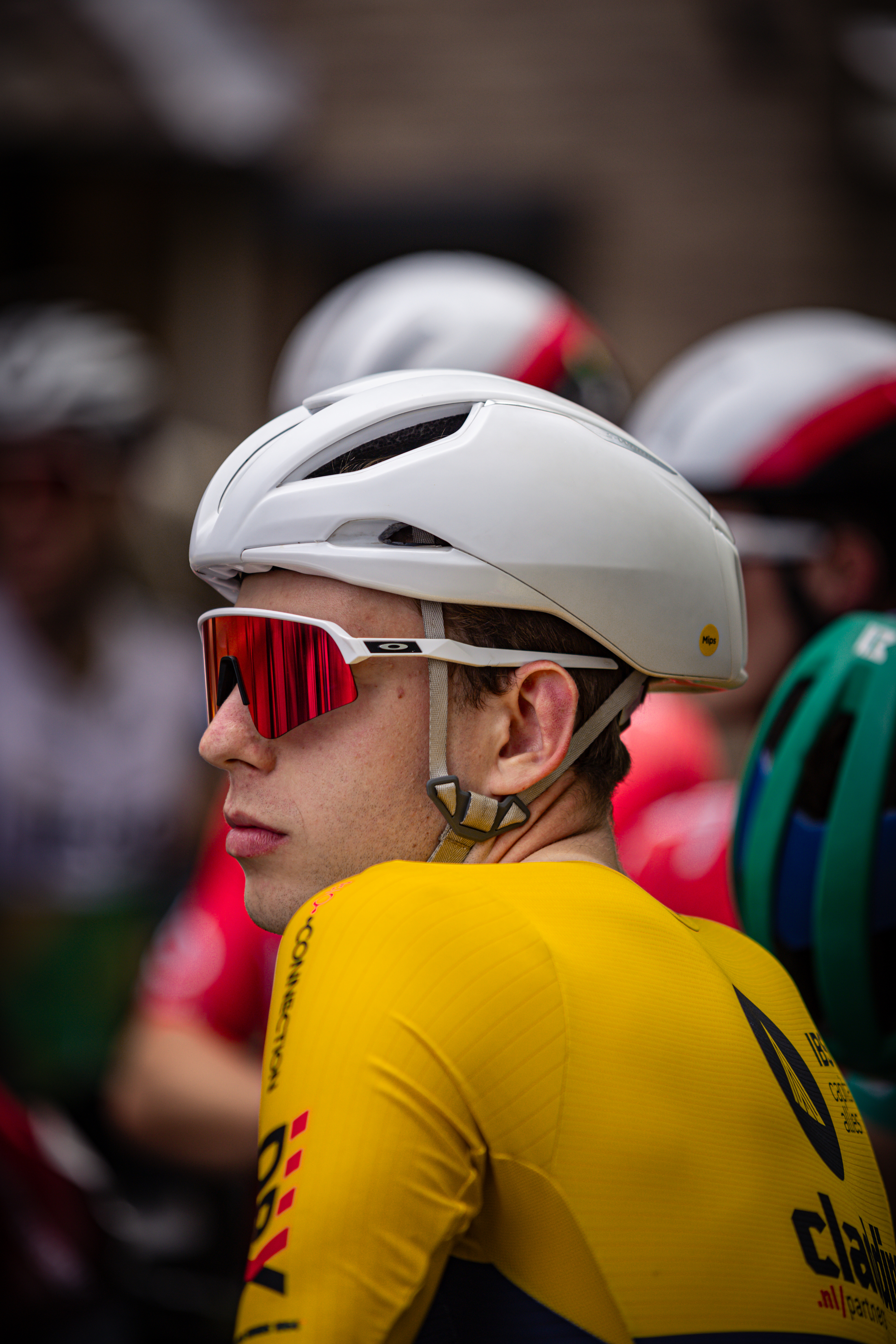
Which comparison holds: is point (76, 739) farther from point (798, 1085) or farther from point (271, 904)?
point (798, 1085)

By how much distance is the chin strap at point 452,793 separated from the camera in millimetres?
1776

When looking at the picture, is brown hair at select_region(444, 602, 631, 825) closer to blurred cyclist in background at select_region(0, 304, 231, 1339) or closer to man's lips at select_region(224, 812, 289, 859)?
man's lips at select_region(224, 812, 289, 859)

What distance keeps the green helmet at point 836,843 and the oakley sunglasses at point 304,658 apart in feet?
2.27

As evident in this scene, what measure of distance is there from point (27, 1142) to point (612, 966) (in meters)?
2.53

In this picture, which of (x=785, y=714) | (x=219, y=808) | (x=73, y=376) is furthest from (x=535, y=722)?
(x=73, y=376)

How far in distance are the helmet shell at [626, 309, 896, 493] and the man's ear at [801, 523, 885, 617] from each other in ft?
0.72

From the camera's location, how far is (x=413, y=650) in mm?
1767

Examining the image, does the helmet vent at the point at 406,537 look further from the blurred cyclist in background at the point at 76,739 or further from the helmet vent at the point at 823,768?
the blurred cyclist in background at the point at 76,739

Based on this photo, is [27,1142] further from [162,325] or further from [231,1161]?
[162,325]

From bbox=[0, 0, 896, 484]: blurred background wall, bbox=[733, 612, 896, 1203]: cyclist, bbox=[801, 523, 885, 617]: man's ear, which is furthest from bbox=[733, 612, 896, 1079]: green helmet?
bbox=[0, 0, 896, 484]: blurred background wall

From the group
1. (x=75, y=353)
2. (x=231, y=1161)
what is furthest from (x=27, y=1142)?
(x=75, y=353)

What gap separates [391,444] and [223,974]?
80.0 inches

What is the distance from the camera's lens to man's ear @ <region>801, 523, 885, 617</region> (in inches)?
132

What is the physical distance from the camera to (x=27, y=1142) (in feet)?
11.1
